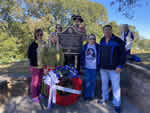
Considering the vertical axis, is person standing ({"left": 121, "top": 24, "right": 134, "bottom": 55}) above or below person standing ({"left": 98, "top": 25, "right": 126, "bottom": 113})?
above

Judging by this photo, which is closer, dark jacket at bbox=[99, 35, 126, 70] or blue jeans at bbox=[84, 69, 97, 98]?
dark jacket at bbox=[99, 35, 126, 70]

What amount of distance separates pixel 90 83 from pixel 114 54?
1.02 meters

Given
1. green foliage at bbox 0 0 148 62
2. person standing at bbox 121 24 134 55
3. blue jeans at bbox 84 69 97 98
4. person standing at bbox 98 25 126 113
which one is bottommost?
blue jeans at bbox 84 69 97 98

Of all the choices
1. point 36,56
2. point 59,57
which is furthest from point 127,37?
point 36,56

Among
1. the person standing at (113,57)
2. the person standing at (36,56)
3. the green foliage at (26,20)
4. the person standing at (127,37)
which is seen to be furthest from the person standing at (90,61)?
the green foliage at (26,20)

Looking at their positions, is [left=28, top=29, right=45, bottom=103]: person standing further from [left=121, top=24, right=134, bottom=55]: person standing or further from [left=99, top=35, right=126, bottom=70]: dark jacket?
[left=121, top=24, right=134, bottom=55]: person standing

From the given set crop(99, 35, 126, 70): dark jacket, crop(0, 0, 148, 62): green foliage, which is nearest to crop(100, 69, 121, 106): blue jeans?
crop(99, 35, 126, 70): dark jacket

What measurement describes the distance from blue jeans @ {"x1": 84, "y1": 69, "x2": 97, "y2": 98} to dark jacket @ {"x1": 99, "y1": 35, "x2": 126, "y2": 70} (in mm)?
470

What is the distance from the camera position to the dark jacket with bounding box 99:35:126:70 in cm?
270

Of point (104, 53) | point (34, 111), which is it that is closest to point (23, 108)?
point (34, 111)

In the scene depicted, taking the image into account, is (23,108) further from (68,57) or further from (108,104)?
(108,104)

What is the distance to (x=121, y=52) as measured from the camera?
271 centimetres

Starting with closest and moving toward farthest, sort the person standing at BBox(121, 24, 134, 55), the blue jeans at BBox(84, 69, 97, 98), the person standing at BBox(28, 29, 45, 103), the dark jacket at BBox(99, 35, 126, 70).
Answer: the dark jacket at BBox(99, 35, 126, 70), the person standing at BBox(28, 29, 45, 103), the blue jeans at BBox(84, 69, 97, 98), the person standing at BBox(121, 24, 134, 55)

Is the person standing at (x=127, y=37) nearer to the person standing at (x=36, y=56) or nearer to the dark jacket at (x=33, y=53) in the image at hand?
the person standing at (x=36, y=56)
